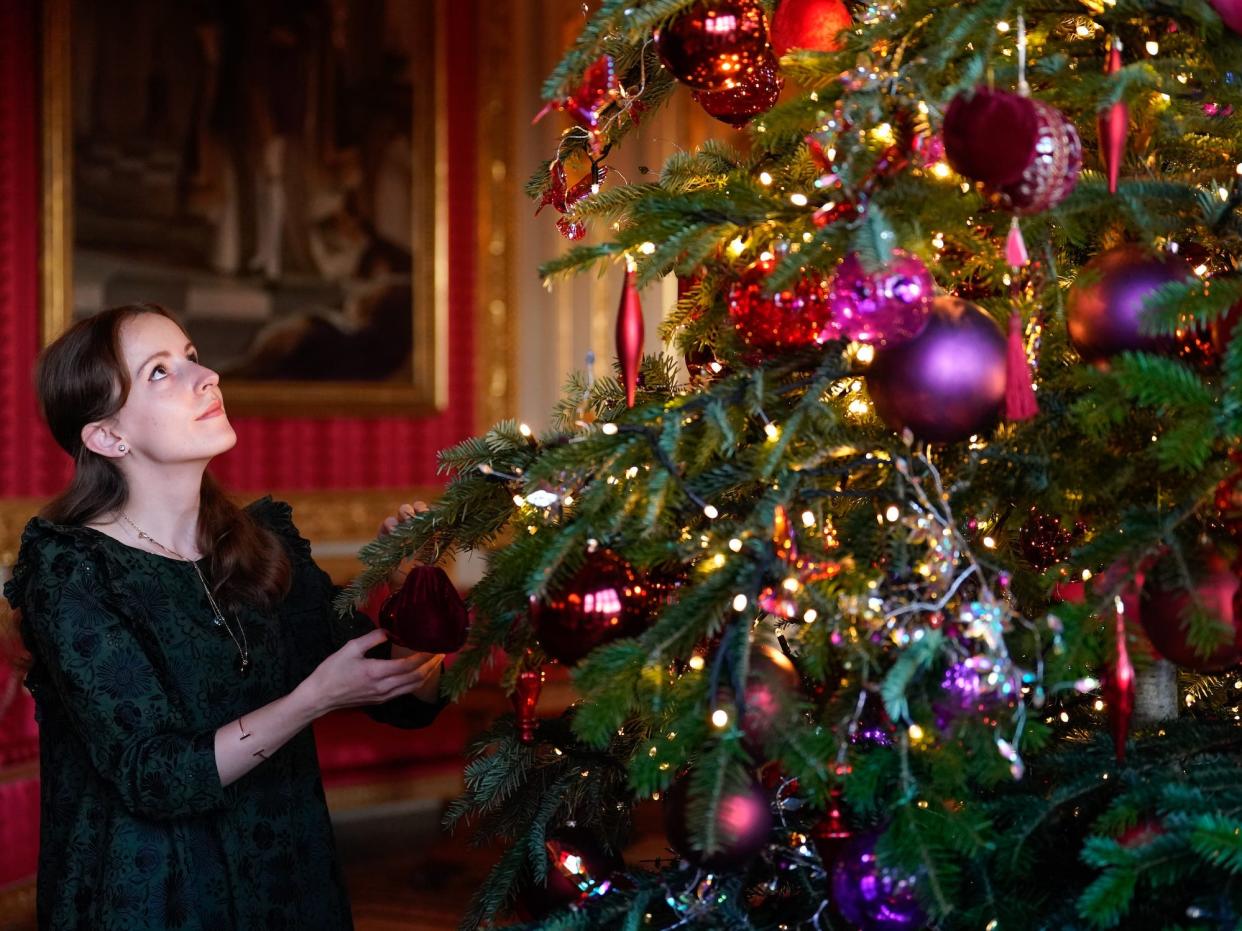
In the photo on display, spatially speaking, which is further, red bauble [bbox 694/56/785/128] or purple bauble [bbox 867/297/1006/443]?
red bauble [bbox 694/56/785/128]

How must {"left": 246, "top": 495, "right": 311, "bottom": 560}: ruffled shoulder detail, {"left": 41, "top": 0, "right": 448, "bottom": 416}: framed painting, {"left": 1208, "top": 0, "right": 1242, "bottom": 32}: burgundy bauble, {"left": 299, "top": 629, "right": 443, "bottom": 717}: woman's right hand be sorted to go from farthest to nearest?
{"left": 41, "top": 0, "right": 448, "bottom": 416}: framed painting < {"left": 246, "top": 495, "right": 311, "bottom": 560}: ruffled shoulder detail < {"left": 299, "top": 629, "right": 443, "bottom": 717}: woman's right hand < {"left": 1208, "top": 0, "right": 1242, "bottom": 32}: burgundy bauble

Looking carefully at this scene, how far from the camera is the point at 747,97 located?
168cm

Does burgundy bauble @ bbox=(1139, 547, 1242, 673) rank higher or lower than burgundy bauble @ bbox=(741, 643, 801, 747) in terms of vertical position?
higher

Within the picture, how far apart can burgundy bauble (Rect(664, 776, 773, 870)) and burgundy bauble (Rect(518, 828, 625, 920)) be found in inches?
13.7

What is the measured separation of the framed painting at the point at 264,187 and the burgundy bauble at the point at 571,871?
12.6ft

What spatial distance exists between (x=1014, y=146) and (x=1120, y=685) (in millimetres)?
492

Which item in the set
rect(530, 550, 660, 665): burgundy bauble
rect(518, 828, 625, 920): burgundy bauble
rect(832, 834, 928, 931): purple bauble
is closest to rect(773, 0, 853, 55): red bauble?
rect(530, 550, 660, 665): burgundy bauble

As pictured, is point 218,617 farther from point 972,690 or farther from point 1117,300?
point 1117,300

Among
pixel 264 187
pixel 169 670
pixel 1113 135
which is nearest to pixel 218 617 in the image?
pixel 169 670

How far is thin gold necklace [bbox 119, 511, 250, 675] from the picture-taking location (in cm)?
206

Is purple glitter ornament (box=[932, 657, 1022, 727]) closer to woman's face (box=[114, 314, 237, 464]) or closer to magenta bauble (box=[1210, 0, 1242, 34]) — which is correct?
magenta bauble (box=[1210, 0, 1242, 34])

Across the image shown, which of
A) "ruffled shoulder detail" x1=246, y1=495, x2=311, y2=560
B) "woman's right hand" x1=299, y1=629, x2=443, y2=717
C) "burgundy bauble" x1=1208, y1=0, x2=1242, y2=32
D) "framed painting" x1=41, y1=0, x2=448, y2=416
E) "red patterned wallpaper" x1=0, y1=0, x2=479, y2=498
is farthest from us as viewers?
"framed painting" x1=41, y1=0, x2=448, y2=416

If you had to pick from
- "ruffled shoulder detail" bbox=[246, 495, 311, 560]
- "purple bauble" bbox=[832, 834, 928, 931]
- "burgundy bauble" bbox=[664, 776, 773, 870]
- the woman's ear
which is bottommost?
"purple bauble" bbox=[832, 834, 928, 931]

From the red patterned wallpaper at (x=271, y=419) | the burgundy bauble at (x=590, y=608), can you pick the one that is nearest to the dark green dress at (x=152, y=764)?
the burgundy bauble at (x=590, y=608)
